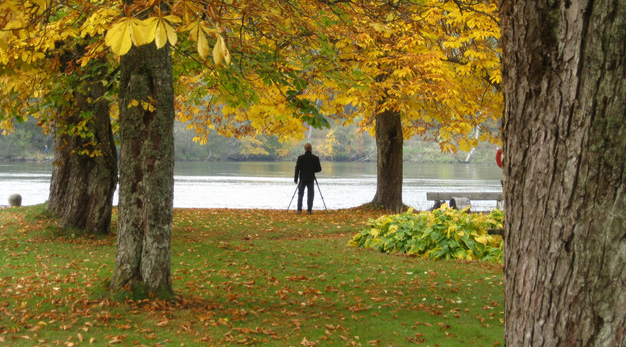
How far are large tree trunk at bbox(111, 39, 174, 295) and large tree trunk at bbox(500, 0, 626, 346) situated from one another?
3.77 metres

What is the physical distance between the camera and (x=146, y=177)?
18.2ft

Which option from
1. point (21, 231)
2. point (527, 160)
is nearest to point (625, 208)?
point (527, 160)

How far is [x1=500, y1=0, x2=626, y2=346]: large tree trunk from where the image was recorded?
7.69ft

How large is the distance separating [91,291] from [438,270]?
14.9ft

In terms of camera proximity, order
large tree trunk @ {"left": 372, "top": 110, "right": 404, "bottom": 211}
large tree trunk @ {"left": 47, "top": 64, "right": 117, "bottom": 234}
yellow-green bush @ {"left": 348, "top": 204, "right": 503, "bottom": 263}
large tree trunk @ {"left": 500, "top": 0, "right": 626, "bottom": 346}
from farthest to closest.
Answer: large tree trunk @ {"left": 372, "top": 110, "right": 404, "bottom": 211} < large tree trunk @ {"left": 47, "top": 64, "right": 117, "bottom": 234} < yellow-green bush @ {"left": 348, "top": 204, "right": 503, "bottom": 263} < large tree trunk @ {"left": 500, "top": 0, "right": 626, "bottom": 346}

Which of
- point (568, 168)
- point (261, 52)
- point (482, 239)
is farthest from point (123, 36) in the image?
point (482, 239)

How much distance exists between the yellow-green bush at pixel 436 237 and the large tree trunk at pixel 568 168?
6575 mm

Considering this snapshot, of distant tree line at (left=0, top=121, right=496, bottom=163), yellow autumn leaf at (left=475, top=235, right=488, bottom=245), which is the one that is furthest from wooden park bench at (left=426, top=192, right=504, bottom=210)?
distant tree line at (left=0, top=121, right=496, bottom=163)

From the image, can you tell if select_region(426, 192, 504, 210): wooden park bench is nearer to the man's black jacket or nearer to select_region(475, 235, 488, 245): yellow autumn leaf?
the man's black jacket

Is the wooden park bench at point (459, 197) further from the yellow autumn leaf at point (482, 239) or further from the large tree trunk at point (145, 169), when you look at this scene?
the large tree trunk at point (145, 169)

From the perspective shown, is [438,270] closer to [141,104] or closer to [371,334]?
[371,334]

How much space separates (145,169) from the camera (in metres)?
5.54

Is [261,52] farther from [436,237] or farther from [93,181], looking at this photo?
[93,181]

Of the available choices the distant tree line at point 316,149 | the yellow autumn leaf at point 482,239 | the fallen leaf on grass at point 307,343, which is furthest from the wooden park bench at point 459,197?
the distant tree line at point 316,149
